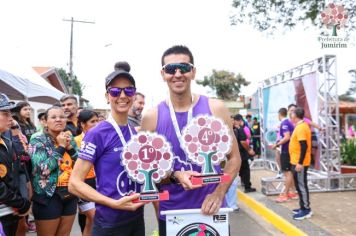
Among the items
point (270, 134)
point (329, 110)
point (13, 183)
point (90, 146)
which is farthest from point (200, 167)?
point (270, 134)

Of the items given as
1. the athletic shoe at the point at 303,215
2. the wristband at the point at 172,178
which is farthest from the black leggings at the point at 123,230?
the athletic shoe at the point at 303,215

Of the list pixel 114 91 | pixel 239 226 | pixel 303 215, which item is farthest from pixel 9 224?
pixel 303 215

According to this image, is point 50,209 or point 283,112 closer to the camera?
point 50,209

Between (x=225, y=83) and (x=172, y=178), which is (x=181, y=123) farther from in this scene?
(x=225, y=83)

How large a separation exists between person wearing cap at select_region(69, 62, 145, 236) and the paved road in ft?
11.1

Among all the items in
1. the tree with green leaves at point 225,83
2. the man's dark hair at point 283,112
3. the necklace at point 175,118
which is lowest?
the necklace at point 175,118

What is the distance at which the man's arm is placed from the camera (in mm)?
2137

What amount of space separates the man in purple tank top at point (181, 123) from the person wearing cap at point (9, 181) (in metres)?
1.35

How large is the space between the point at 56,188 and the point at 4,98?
0.94 metres

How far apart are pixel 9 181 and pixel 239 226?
13.6 feet

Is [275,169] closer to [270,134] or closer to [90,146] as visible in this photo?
[270,134]

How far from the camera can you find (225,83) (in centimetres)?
5016

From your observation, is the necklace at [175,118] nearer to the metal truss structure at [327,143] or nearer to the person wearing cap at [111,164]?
the person wearing cap at [111,164]

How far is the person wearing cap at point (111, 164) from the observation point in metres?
2.22
